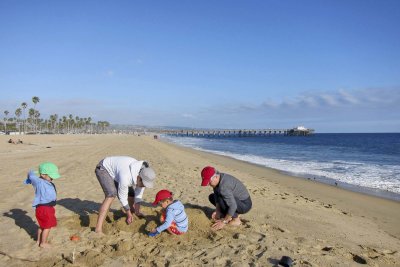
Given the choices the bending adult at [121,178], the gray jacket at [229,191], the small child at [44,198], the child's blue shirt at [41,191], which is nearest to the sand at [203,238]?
the small child at [44,198]

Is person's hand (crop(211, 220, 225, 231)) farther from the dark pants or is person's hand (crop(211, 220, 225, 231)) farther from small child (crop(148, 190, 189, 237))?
small child (crop(148, 190, 189, 237))

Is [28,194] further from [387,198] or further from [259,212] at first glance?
[387,198]

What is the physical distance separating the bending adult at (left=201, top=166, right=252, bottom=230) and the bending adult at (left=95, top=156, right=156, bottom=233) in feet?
3.00

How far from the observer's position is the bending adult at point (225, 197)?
5.27 metres

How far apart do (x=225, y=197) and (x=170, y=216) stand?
0.96 meters

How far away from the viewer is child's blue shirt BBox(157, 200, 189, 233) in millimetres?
4937

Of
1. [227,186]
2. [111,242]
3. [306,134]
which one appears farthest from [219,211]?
[306,134]

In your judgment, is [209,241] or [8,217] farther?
[8,217]

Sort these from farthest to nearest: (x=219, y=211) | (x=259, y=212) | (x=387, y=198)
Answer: (x=387, y=198) < (x=259, y=212) < (x=219, y=211)

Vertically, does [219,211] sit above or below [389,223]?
above

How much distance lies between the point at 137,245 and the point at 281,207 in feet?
13.5

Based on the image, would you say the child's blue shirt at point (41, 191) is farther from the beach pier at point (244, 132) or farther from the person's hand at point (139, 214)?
the beach pier at point (244, 132)

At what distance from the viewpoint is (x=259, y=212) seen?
7.05 meters

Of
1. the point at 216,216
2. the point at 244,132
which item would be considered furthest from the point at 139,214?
the point at 244,132
